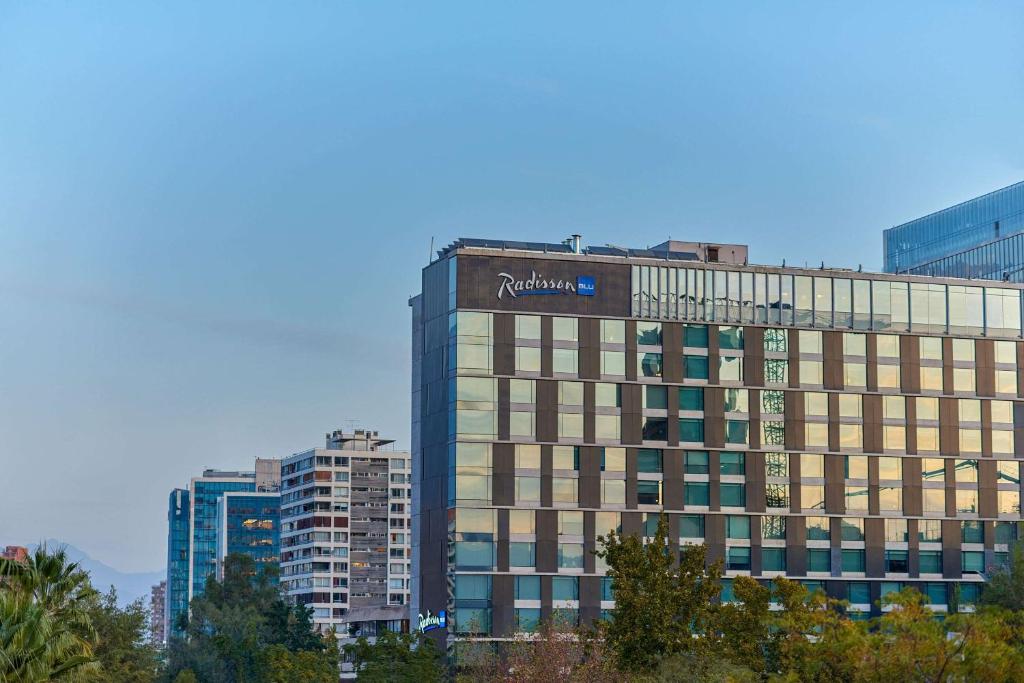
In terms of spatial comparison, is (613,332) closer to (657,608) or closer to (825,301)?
(825,301)

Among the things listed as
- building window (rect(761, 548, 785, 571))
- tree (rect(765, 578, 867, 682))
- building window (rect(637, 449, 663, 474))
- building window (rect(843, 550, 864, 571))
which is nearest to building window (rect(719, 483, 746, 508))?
building window (rect(761, 548, 785, 571))

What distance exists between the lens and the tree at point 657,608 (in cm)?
8500

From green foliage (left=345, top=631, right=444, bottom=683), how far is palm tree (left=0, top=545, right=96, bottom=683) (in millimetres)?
43906

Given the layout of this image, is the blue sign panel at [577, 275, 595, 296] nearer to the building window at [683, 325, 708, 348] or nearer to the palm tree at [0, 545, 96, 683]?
the building window at [683, 325, 708, 348]

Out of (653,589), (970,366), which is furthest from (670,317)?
(653,589)

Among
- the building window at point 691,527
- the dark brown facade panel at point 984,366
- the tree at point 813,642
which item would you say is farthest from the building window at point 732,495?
the tree at point 813,642

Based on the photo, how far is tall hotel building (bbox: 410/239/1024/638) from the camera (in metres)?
132

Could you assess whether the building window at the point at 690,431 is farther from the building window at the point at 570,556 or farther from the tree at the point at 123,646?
the tree at the point at 123,646

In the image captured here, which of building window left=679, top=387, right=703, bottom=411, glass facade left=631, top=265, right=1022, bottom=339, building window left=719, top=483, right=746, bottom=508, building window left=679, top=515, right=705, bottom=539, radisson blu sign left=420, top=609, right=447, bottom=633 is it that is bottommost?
radisson blu sign left=420, top=609, right=447, bottom=633

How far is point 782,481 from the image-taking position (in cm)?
13788

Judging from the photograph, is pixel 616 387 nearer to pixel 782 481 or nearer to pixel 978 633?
pixel 782 481

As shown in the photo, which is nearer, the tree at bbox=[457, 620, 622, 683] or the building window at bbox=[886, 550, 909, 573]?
the tree at bbox=[457, 620, 622, 683]

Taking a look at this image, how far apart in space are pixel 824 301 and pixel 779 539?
20.2 m

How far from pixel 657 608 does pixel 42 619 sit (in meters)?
33.5
